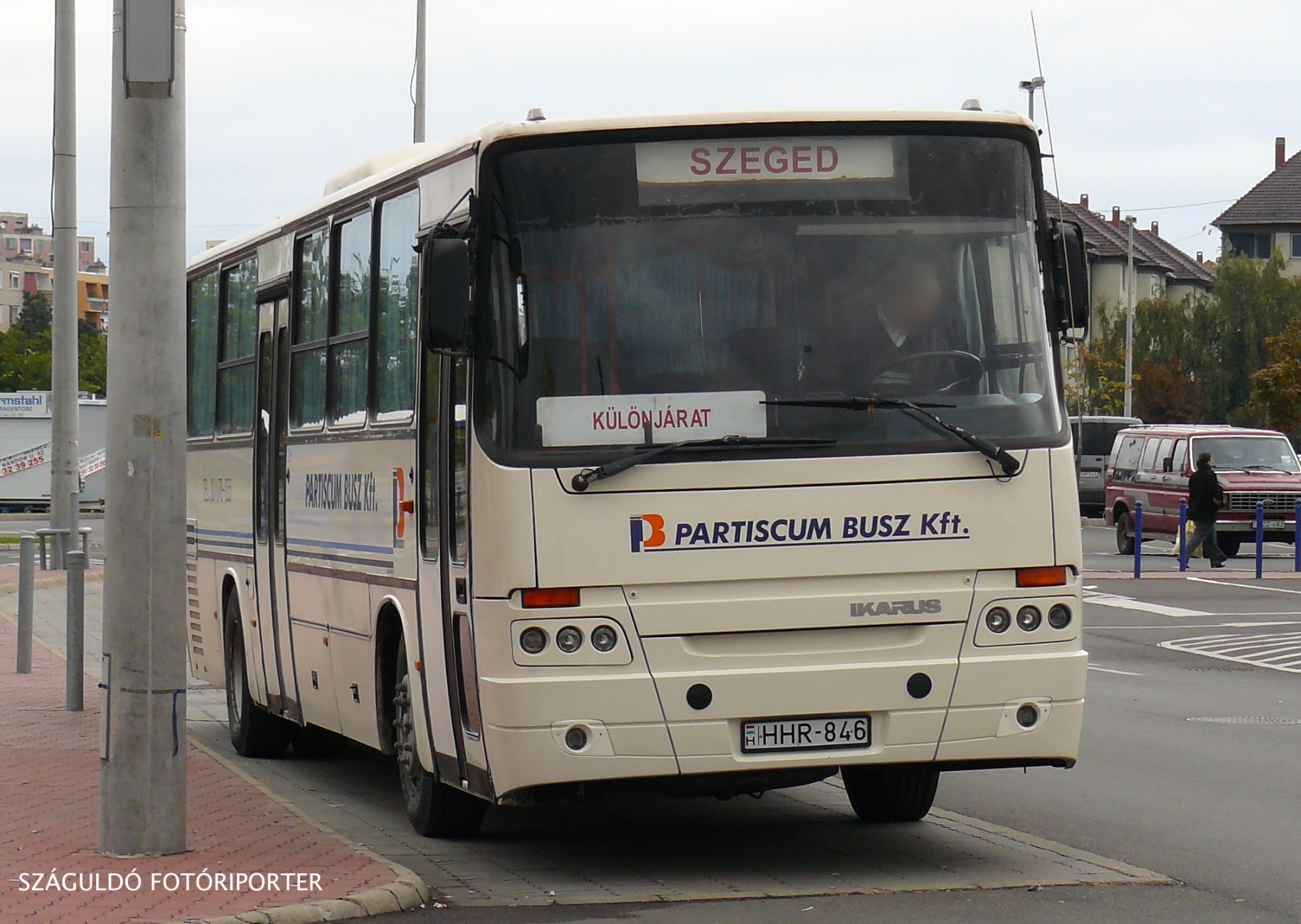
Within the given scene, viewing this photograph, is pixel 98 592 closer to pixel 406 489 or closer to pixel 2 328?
pixel 406 489

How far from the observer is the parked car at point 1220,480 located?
1382 inches

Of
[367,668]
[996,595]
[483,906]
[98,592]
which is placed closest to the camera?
[483,906]

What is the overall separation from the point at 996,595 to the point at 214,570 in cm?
693

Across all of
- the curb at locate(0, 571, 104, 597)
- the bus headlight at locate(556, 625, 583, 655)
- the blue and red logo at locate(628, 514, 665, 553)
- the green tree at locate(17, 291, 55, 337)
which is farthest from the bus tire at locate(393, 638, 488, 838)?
the green tree at locate(17, 291, 55, 337)

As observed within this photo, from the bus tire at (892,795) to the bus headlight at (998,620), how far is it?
1451 mm

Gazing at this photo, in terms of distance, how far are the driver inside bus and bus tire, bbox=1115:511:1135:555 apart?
2960 centimetres

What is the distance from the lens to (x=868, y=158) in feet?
28.0

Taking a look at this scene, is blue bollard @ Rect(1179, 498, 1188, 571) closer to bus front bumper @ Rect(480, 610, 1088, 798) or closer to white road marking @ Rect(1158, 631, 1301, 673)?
white road marking @ Rect(1158, 631, 1301, 673)

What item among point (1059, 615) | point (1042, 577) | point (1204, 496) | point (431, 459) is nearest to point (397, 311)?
point (431, 459)

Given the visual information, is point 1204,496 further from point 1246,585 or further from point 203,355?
point 203,355

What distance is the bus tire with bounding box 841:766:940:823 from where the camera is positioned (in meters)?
9.87

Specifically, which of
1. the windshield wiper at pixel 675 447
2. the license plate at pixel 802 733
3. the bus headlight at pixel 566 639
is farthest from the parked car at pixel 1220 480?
the bus headlight at pixel 566 639

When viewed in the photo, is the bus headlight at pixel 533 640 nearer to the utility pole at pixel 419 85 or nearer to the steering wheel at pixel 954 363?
the steering wheel at pixel 954 363

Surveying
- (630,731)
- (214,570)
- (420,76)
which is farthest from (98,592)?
(630,731)
